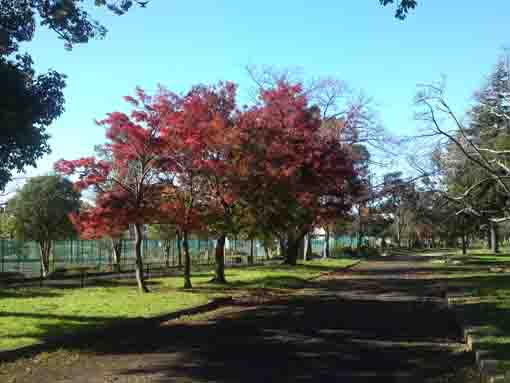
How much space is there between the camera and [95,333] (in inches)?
443

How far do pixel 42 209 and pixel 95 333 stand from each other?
25090mm

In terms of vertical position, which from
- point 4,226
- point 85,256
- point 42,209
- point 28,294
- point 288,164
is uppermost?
point 288,164

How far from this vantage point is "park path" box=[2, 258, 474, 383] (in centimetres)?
797

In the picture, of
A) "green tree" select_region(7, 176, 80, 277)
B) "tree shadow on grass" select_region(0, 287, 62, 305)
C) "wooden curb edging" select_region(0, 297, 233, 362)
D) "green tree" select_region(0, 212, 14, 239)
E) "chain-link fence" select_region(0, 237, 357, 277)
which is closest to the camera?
"wooden curb edging" select_region(0, 297, 233, 362)

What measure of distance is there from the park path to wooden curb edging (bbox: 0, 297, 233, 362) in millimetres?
287

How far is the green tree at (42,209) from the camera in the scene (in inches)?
1342

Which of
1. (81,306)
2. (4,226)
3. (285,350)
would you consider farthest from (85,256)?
(285,350)

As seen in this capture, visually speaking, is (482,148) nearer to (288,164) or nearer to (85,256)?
(288,164)

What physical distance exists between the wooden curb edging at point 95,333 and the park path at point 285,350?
29 centimetres

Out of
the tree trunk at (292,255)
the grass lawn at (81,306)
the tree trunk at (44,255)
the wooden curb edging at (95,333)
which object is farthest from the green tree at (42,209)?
the wooden curb edging at (95,333)

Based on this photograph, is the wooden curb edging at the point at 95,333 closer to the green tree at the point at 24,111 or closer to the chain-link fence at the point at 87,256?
the green tree at the point at 24,111

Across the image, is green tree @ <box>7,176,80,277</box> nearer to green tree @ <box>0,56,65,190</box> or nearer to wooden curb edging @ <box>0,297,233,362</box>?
wooden curb edging @ <box>0,297,233,362</box>

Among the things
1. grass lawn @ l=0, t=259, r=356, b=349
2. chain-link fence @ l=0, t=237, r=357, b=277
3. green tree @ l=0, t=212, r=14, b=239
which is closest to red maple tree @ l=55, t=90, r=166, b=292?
grass lawn @ l=0, t=259, r=356, b=349

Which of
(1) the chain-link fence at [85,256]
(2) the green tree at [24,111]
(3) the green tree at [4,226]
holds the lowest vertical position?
(1) the chain-link fence at [85,256]
